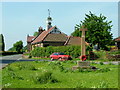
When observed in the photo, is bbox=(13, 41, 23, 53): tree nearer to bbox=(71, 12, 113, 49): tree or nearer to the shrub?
bbox=(71, 12, 113, 49): tree

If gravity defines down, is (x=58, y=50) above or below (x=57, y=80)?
above

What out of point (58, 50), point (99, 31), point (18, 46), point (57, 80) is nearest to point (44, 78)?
point (57, 80)

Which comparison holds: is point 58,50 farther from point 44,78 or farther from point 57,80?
point 44,78

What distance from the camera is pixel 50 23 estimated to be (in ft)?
207

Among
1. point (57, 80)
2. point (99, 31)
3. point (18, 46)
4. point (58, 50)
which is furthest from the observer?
point (18, 46)

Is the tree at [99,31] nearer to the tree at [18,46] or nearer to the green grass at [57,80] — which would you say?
the green grass at [57,80]

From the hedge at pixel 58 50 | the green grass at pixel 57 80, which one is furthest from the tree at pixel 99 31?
the green grass at pixel 57 80

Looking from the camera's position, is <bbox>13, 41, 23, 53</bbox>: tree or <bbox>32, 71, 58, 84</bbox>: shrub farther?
<bbox>13, 41, 23, 53</bbox>: tree

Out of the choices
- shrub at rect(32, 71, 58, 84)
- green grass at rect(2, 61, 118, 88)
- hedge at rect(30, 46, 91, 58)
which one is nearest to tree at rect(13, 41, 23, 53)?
hedge at rect(30, 46, 91, 58)

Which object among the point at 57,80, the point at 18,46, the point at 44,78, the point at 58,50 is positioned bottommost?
the point at 57,80

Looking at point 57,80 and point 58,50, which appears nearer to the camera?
point 57,80

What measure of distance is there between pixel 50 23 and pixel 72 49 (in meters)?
25.3

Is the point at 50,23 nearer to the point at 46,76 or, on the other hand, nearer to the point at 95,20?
the point at 95,20

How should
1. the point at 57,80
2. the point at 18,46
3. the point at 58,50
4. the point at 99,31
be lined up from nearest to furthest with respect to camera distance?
1. the point at 57,80
2. the point at 58,50
3. the point at 99,31
4. the point at 18,46
